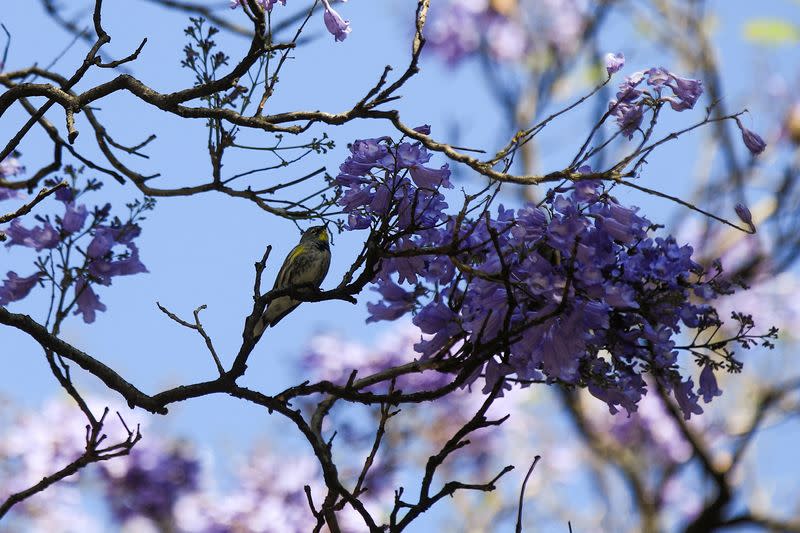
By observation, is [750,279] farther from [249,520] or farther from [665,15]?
[249,520]

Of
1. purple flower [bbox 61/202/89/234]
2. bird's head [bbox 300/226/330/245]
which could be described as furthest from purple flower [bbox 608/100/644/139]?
purple flower [bbox 61/202/89/234]

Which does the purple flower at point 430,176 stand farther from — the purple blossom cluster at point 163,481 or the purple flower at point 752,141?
the purple blossom cluster at point 163,481

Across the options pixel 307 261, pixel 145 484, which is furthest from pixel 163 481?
pixel 307 261

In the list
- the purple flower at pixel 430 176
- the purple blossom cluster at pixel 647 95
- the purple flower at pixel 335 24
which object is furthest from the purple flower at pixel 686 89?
the purple flower at pixel 335 24

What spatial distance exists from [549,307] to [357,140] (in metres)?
0.55

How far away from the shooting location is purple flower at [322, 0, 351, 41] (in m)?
2.58

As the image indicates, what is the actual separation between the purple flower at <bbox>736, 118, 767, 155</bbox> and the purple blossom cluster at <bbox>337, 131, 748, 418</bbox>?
12.7 inches

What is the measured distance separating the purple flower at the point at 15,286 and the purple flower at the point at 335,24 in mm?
1093

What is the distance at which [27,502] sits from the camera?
654 cm

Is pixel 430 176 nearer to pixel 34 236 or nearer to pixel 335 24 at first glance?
pixel 335 24

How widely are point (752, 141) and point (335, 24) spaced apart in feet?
3.53

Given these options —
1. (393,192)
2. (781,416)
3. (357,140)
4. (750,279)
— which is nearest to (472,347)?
(393,192)

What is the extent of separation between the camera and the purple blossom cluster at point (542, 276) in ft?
6.56

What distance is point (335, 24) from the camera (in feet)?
8.50
